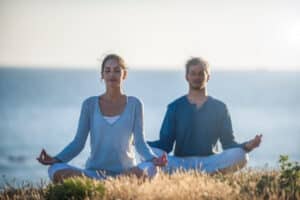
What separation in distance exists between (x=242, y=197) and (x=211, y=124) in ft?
→ 9.09

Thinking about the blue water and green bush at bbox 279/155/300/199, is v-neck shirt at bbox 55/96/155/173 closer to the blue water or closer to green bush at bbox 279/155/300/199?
green bush at bbox 279/155/300/199

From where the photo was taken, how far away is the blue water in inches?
2790

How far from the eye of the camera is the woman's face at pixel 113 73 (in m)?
10.8

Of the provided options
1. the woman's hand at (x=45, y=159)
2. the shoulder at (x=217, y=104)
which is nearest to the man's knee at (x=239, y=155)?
the shoulder at (x=217, y=104)

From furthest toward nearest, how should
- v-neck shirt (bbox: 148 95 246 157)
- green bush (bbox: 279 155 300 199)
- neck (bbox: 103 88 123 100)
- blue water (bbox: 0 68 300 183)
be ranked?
blue water (bbox: 0 68 300 183)
v-neck shirt (bbox: 148 95 246 157)
neck (bbox: 103 88 123 100)
green bush (bbox: 279 155 300 199)

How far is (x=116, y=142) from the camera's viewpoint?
1079 cm

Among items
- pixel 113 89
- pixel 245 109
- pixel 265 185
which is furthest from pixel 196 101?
pixel 245 109

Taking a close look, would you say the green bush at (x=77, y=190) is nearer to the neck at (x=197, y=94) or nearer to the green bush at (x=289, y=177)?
the green bush at (x=289, y=177)

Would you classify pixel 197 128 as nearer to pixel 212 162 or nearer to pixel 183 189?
pixel 212 162

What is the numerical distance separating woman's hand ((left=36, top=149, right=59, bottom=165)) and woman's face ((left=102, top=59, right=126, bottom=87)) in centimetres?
106

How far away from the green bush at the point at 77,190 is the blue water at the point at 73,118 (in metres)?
32.7

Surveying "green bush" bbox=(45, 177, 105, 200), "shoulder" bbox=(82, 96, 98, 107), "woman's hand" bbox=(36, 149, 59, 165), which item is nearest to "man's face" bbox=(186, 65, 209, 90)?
"shoulder" bbox=(82, 96, 98, 107)

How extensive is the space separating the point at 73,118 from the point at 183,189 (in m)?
89.0

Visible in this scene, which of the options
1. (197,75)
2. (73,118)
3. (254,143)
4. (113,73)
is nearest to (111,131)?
(113,73)
